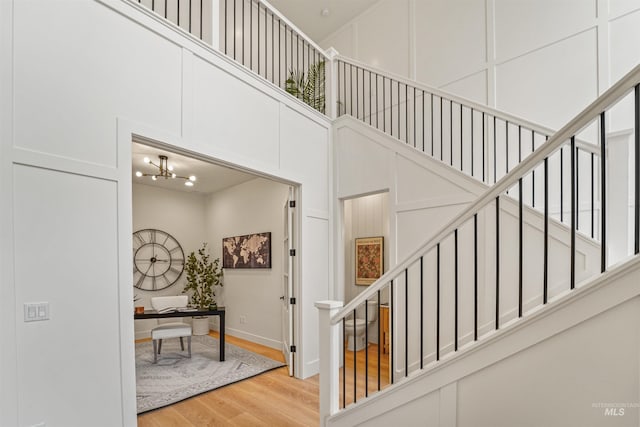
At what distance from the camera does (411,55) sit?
4.80 m

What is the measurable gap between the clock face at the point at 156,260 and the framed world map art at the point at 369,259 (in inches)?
141

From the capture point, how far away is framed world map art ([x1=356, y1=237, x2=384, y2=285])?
17.6ft

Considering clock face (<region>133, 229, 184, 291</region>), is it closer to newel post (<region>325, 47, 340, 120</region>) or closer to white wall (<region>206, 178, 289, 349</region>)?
white wall (<region>206, 178, 289, 349</region>)

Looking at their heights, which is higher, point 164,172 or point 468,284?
point 164,172

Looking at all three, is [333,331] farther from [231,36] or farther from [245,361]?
[231,36]

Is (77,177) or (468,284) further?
(468,284)

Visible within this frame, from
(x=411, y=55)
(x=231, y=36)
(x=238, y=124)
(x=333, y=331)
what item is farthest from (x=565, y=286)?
(x=231, y=36)

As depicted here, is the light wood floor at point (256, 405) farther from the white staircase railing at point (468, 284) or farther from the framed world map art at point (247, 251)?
the framed world map art at point (247, 251)

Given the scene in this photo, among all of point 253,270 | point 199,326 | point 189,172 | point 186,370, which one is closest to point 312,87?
point 189,172

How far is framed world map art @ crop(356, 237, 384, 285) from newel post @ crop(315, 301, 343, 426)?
2.97 m

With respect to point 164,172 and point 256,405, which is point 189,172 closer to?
point 164,172

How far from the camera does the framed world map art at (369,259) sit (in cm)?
536

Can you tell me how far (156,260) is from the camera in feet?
20.9

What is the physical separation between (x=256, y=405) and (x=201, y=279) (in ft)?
12.5
